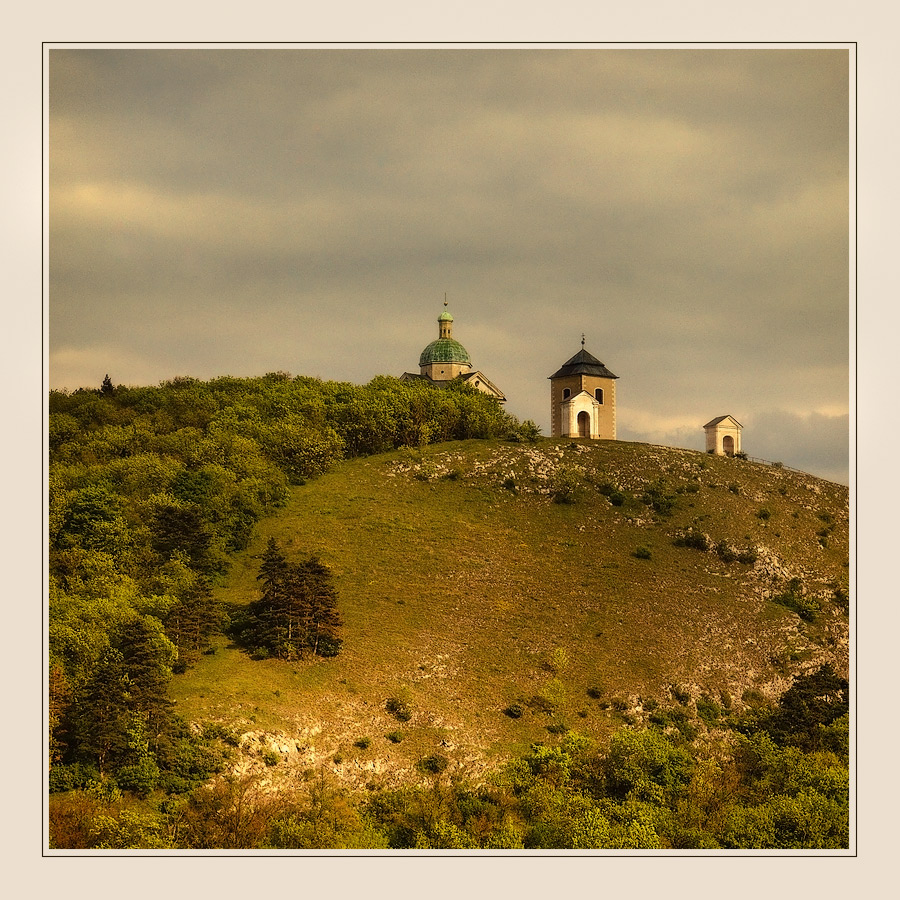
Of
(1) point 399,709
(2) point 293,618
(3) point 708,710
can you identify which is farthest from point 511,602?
(2) point 293,618

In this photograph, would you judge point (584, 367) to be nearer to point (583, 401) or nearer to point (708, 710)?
point (583, 401)

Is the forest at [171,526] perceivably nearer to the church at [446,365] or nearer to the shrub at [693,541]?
the church at [446,365]

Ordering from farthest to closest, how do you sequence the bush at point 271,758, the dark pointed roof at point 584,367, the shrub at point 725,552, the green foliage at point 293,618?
the dark pointed roof at point 584,367 < the shrub at point 725,552 < the green foliage at point 293,618 < the bush at point 271,758

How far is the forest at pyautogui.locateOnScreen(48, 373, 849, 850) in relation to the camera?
2833 centimetres

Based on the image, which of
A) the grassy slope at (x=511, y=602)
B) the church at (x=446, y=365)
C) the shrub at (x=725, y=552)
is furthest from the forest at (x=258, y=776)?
the church at (x=446, y=365)

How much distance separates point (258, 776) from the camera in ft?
112

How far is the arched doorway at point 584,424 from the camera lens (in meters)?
83.9

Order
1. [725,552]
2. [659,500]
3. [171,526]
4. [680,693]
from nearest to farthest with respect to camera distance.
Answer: [680,693]
[171,526]
[725,552]
[659,500]

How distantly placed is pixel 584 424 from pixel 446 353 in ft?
85.0

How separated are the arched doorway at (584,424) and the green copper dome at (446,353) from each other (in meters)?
24.3
